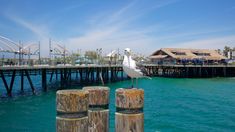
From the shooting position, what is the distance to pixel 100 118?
183 inches

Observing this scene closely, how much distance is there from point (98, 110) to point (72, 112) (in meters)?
1.31

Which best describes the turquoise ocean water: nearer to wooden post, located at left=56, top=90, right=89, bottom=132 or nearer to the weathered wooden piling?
the weathered wooden piling

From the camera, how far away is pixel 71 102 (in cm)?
338

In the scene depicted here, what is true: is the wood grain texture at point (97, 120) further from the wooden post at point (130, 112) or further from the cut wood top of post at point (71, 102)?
the cut wood top of post at point (71, 102)

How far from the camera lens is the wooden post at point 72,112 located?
333 centimetres

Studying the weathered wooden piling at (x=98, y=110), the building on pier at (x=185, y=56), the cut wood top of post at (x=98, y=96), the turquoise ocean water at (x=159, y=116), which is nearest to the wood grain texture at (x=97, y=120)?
the weathered wooden piling at (x=98, y=110)

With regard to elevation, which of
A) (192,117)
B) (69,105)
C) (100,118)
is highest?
(69,105)

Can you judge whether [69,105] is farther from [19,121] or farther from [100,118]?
[19,121]

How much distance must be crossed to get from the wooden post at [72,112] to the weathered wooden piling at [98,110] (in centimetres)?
119

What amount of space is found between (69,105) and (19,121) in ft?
52.4

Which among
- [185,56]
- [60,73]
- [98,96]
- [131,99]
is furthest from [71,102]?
Result: [185,56]

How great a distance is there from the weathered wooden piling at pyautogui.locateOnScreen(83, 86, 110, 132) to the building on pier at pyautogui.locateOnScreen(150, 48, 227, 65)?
67.6m

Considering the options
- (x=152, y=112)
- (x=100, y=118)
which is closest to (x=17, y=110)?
(x=152, y=112)

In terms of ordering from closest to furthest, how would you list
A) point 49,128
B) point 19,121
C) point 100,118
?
point 100,118, point 49,128, point 19,121
